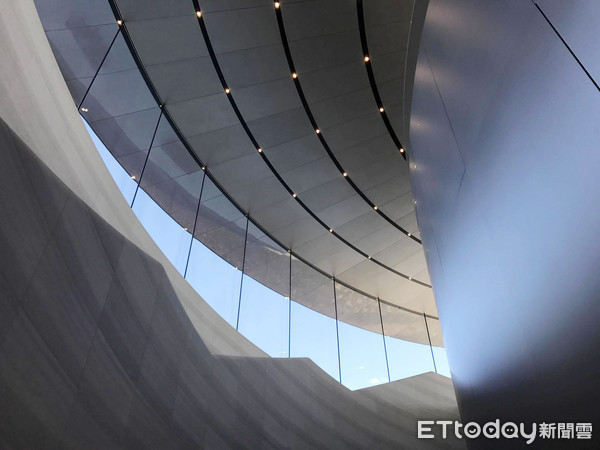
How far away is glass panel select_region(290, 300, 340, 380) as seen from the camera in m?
11.9

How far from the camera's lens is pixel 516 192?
4070 mm

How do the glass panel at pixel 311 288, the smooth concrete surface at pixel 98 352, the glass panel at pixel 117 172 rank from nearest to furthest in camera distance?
the smooth concrete surface at pixel 98 352 < the glass panel at pixel 117 172 < the glass panel at pixel 311 288

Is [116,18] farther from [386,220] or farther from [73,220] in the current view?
[386,220]

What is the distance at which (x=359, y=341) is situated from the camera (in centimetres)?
1424

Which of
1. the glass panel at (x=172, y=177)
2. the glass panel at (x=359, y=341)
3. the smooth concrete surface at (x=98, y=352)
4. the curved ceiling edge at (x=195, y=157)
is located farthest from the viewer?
the glass panel at (x=359, y=341)

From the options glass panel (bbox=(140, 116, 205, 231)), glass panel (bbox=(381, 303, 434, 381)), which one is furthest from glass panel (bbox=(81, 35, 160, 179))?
glass panel (bbox=(381, 303, 434, 381))

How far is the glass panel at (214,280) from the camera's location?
30.0 feet

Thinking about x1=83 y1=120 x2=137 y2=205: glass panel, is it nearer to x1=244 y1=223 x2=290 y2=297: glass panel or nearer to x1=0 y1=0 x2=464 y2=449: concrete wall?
x1=0 y1=0 x2=464 y2=449: concrete wall

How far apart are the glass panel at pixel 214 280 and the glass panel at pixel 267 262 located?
1020mm

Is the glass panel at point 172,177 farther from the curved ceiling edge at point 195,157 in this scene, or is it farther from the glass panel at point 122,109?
the glass panel at point 122,109

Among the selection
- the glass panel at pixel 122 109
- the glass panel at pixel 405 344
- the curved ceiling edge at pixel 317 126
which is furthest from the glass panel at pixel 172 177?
the glass panel at pixel 405 344

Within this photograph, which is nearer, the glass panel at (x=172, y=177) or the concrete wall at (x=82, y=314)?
the concrete wall at (x=82, y=314)

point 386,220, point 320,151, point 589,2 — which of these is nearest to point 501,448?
point 589,2

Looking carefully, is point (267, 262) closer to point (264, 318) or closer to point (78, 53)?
point (264, 318)
